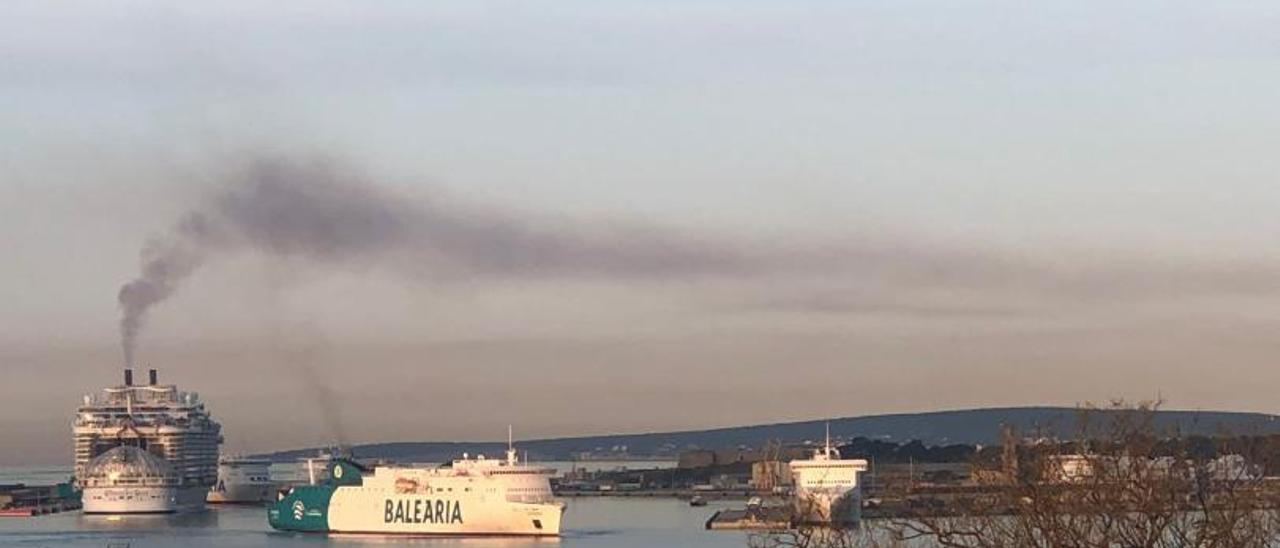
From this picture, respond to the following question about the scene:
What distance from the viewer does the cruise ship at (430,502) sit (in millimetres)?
56406

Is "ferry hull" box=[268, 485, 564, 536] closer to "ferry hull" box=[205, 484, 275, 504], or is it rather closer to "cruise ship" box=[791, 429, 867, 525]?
"cruise ship" box=[791, 429, 867, 525]

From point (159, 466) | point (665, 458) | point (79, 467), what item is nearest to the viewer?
point (159, 466)

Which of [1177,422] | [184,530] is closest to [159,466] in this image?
[184,530]

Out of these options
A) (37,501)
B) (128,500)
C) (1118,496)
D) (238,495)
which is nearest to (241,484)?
(238,495)

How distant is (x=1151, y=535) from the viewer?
32.3ft

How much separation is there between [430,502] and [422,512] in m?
0.32

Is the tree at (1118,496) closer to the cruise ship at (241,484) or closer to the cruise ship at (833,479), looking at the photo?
the cruise ship at (833,479)

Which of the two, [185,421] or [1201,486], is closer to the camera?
[1201,486]

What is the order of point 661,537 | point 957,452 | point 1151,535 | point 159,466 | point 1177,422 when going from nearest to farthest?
point 1151,535 → point 1177,422 → point 661,537 → point 159,466 → point 957,452

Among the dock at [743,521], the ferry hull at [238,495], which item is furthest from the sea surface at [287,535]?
the ferry hull at [238,495]

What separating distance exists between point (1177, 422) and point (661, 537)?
133ft

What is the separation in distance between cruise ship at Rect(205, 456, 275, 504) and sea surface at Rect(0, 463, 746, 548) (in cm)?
1209

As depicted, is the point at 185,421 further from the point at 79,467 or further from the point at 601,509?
the point at 601,509

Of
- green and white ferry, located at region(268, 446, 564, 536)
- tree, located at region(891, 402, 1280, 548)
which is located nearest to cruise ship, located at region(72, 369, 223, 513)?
green and white ferry, located at region(268, 446, 564, 536)
